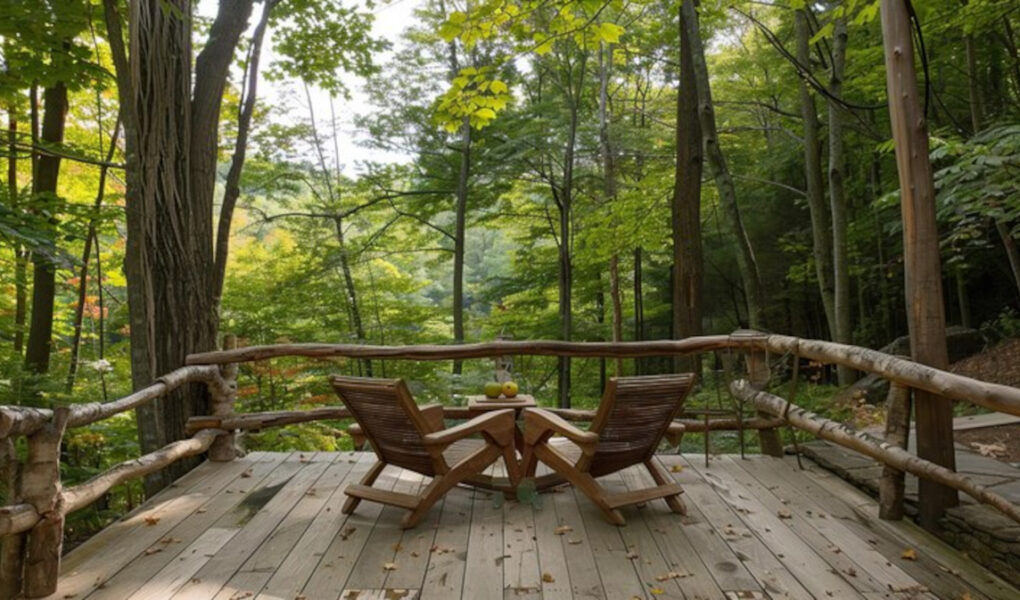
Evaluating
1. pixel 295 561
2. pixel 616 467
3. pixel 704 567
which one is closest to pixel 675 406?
pixel 616 467

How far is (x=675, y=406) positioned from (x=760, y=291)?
11.3 ft

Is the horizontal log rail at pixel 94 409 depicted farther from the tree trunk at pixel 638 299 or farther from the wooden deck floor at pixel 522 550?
the tree trunk at pixel 638 299

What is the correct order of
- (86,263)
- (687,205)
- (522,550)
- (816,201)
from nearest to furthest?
(522,550), (86,263), (687,205), (816,201)

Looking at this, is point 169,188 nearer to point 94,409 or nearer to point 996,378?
point 94,409

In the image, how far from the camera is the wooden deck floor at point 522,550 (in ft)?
8.01

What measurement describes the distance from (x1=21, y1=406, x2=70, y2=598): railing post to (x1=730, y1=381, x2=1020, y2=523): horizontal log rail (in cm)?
365

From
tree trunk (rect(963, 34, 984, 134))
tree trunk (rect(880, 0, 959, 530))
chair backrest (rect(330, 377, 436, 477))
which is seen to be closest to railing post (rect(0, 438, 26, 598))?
chair backrest (rect(330, 377, 436, 477))

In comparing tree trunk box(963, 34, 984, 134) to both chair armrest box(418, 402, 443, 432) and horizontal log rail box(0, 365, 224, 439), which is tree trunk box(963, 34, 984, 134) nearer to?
chair armrest box(418, 402, 443, 432)

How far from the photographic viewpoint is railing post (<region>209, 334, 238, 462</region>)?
4.39 metres

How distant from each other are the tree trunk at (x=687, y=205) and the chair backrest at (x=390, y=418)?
17.1 feet

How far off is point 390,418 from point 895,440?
8.22 ft

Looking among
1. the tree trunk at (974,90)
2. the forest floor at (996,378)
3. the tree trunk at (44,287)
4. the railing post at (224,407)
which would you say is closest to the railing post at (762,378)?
the forest floor at (996,378)

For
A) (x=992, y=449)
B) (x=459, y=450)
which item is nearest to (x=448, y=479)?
(x=459, y=450)

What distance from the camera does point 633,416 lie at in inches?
123
